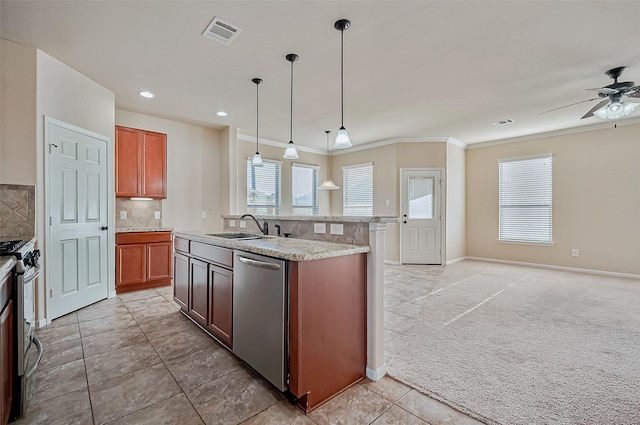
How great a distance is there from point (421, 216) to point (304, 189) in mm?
2790

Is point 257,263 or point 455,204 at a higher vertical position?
point 455,204

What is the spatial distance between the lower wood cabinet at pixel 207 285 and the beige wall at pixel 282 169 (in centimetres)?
273

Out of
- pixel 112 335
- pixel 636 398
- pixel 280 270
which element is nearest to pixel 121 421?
pixel 280 270

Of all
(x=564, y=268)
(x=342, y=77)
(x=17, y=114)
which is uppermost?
(x=342, y=77)

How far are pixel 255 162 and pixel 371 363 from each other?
289 centimetres

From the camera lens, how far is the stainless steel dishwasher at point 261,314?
178cm

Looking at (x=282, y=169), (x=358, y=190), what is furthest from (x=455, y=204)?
(x=282, y=169)

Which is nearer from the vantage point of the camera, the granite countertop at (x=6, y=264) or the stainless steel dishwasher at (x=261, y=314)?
the granite countertop at (x=6, y=264)

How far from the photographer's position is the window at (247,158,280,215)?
6.23m

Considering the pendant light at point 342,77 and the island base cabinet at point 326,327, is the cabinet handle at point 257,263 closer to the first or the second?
the island base cabinet at point 326,327

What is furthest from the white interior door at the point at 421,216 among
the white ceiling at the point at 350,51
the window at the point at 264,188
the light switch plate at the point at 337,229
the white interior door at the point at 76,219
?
the white interior door at the point at 76,219

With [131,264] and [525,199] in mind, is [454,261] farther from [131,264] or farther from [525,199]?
[131,264]

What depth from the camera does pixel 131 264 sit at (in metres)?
4.18

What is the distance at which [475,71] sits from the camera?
329cm
